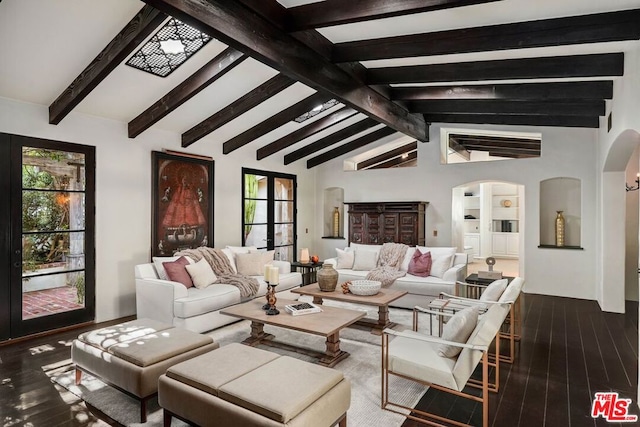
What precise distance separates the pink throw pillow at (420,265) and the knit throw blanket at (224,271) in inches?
93.2

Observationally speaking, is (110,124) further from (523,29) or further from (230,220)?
(523,29)

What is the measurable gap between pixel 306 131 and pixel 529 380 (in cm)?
526

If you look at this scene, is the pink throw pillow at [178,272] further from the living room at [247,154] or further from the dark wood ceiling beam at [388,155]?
the dark wood ceiling beam at [388,155]

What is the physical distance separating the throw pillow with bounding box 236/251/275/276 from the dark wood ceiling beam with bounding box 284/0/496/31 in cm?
356

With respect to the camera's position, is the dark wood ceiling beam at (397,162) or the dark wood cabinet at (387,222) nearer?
the dark wood cabinet at (387,222)

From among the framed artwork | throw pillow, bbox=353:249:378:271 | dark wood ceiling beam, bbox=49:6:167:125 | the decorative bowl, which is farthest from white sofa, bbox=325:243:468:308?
dark wood ceiling beam, bbox=49:6:167:125

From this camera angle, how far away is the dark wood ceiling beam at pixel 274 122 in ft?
18.9

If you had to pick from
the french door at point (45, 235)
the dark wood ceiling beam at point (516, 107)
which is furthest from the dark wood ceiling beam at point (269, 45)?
the french door at point (45, 235)

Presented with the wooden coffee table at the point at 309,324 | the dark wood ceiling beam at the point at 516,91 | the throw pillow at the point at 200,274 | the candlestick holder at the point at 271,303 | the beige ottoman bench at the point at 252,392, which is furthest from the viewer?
the throw pillow at the point at 200,274

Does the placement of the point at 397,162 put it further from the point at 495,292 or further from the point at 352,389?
the point at 352,389

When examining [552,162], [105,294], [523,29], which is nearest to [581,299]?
[552,162]

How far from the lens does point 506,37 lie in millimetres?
3270

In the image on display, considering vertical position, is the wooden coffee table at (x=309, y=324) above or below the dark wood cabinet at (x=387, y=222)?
below

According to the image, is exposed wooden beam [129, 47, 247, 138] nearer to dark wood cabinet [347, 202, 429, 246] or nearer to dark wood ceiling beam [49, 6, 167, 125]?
dark wood ceiling beam [49, 6, 167, 125]
